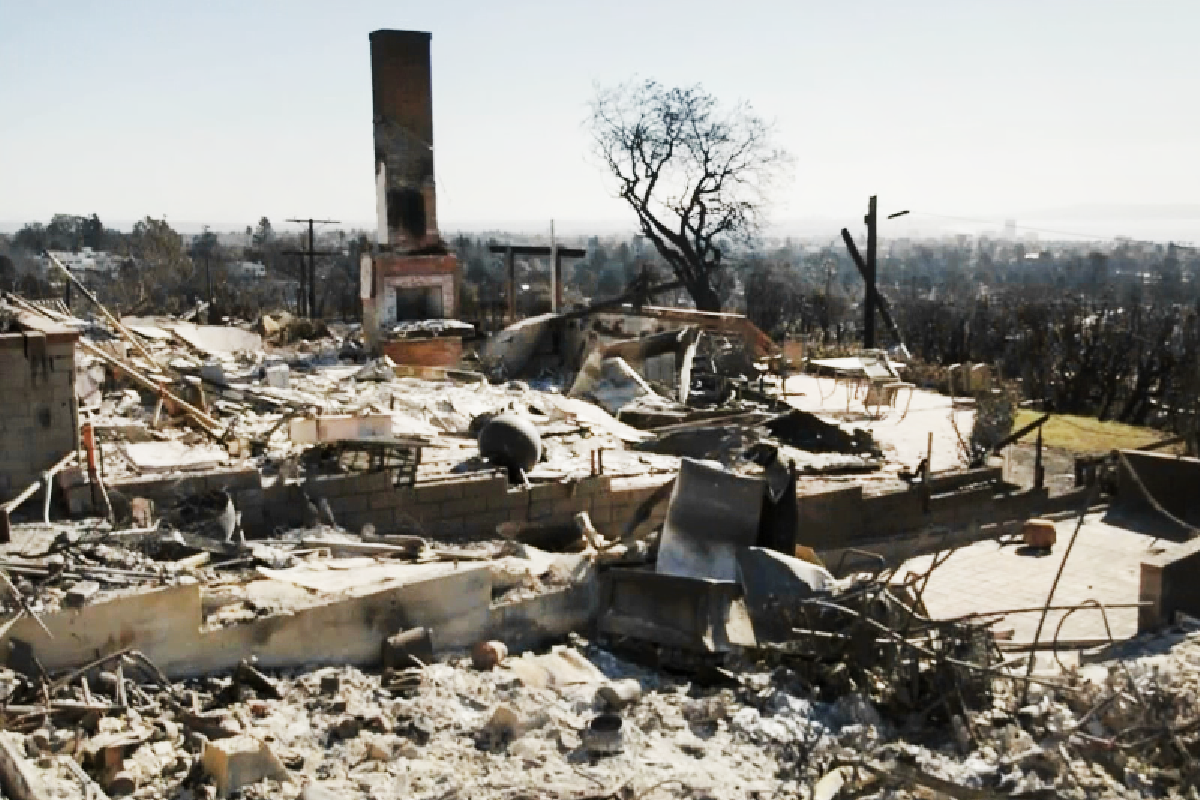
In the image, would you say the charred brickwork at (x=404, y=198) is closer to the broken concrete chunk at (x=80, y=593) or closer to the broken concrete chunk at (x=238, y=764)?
the broken concrete chunk at (x=80, y=593)

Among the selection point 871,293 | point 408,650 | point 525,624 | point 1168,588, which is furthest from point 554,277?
point 1168,588

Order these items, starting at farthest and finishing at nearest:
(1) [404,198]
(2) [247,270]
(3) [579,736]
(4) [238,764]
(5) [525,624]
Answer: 1. (2) [247,270]
2. (1) [404,198]
3. (5) [525,624]
4. (3) [579,736]
5. (4) [238,764]

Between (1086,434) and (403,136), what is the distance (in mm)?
14136

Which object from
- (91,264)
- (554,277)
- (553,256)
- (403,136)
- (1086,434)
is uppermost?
(403,136)

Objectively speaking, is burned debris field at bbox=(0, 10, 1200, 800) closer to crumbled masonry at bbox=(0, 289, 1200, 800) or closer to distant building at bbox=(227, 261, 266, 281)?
crumbled masonry at bbox=(0, 289, 1200, 800)

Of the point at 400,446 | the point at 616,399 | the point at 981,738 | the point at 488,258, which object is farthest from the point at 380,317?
the point at 488,258

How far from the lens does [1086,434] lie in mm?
19797

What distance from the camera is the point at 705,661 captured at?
345 inches

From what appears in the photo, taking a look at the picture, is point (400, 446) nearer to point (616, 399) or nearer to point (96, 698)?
point (96, 698)

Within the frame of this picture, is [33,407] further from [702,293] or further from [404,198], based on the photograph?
[702,293]

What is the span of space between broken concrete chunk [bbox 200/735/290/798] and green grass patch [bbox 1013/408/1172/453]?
14524 millimetres

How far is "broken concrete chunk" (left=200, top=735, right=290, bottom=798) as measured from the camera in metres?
6.14

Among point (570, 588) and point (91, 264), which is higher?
point (91, 264)

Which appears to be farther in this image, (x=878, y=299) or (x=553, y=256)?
(x=878, y=299)
